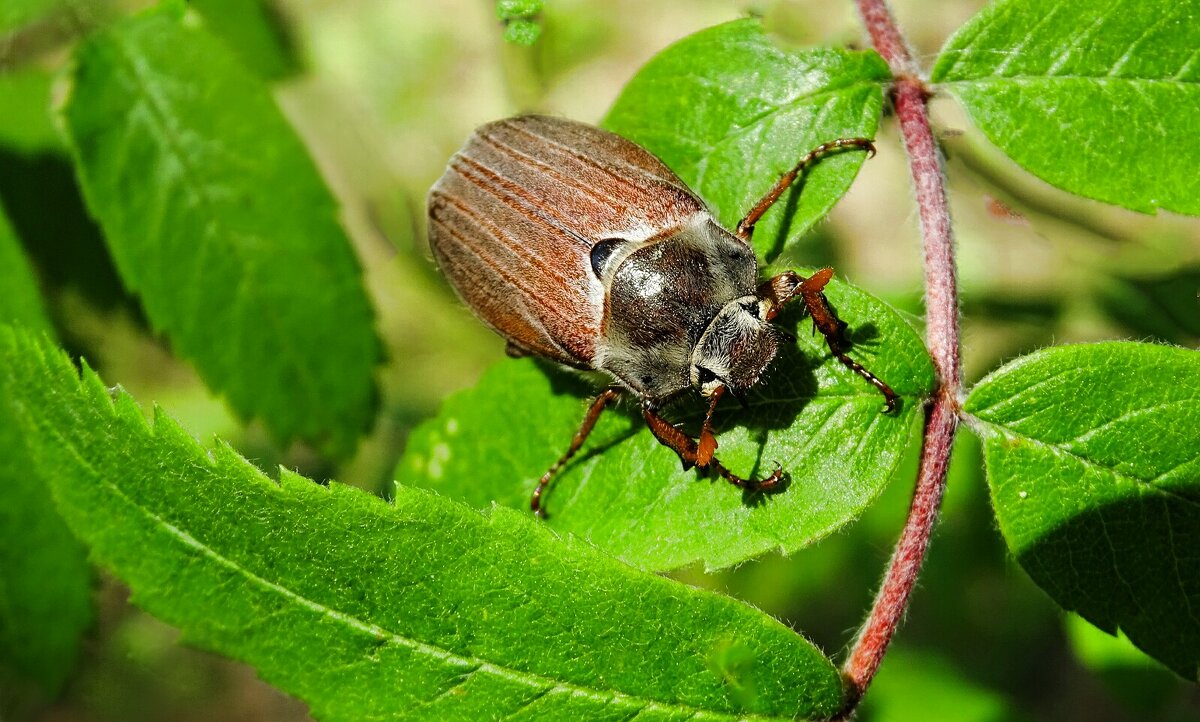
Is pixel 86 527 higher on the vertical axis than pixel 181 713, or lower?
higher

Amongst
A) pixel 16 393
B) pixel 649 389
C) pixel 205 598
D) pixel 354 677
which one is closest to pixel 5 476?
pixel 16 393

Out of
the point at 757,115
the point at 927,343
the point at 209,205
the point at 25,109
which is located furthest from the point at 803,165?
the point at 25,109

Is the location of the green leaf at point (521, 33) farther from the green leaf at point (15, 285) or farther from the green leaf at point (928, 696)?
the green leaf at point (928, 696)

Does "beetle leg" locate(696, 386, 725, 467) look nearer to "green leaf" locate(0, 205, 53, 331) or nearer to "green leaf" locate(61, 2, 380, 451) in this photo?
"green leaf" locate(61, 2, 380, 451)

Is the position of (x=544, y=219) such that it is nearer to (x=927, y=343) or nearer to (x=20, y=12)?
(x=927, y=343)

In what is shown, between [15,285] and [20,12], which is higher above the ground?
[20,12]

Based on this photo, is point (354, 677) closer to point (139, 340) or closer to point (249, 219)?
point (249, 219)

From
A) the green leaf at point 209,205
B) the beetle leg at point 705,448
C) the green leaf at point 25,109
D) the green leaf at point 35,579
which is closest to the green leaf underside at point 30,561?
the green leaf at point 35,579
